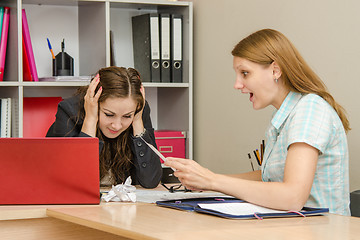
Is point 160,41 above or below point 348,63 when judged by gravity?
above

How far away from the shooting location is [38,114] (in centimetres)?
296

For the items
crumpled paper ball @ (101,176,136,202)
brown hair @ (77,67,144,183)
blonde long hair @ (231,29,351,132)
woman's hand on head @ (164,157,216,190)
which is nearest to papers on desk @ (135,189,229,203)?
crumpled paper ball @ (101,176,136,202)

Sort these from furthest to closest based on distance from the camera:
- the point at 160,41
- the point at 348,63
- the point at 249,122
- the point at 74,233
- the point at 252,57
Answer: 1. the point at 160,41
2. the point at 249,122
3. the point at 348,63
4. the point at 252,57
5. the point at 74,233

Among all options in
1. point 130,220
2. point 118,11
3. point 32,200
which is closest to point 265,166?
point 130,220

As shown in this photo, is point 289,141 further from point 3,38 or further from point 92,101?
point 3,38

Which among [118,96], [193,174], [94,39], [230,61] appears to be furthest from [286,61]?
[94,39]

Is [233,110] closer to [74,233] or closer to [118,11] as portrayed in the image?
[118,11]

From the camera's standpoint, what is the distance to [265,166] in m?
1.69

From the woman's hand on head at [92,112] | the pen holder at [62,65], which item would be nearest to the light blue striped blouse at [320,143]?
the woman's hand on head at [92,112]

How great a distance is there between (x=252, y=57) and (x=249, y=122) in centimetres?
108

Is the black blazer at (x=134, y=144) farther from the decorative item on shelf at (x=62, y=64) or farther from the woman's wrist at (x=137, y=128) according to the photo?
the decorative item on shelf at (x=62, y=64)

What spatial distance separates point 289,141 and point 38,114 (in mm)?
1873

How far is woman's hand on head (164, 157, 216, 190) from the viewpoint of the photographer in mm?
1438

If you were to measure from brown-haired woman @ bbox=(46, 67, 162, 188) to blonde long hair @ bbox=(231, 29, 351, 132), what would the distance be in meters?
0.57
